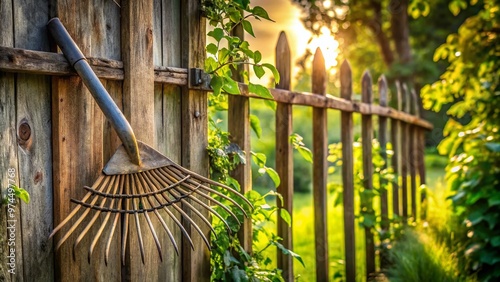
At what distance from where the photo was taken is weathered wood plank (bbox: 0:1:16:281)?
5.25ft

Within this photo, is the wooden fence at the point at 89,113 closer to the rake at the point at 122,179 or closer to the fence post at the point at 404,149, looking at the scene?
the rake at the point at 122,179

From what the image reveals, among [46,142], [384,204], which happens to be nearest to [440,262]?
[384,204]

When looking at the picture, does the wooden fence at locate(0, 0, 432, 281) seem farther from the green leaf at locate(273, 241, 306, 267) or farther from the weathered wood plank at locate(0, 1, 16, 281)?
the green leaf at locate(273, 241, 306, 267)

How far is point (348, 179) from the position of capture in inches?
159

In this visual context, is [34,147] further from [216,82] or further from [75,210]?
[216,82]

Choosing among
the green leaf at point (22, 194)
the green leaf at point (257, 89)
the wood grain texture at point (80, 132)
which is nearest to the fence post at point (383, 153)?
the green leaf at point (257, 89)

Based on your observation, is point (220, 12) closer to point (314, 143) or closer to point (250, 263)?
point (250, 263)

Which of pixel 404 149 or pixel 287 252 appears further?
pixel 404 149

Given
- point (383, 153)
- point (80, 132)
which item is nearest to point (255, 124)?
point (80, 132)

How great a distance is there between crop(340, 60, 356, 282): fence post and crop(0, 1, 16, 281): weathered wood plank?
2637 mm

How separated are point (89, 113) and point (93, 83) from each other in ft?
0.45

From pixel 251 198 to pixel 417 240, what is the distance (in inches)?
76.0

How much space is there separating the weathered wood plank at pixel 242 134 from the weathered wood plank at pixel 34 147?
3.47 feet

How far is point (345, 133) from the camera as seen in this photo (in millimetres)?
3996
